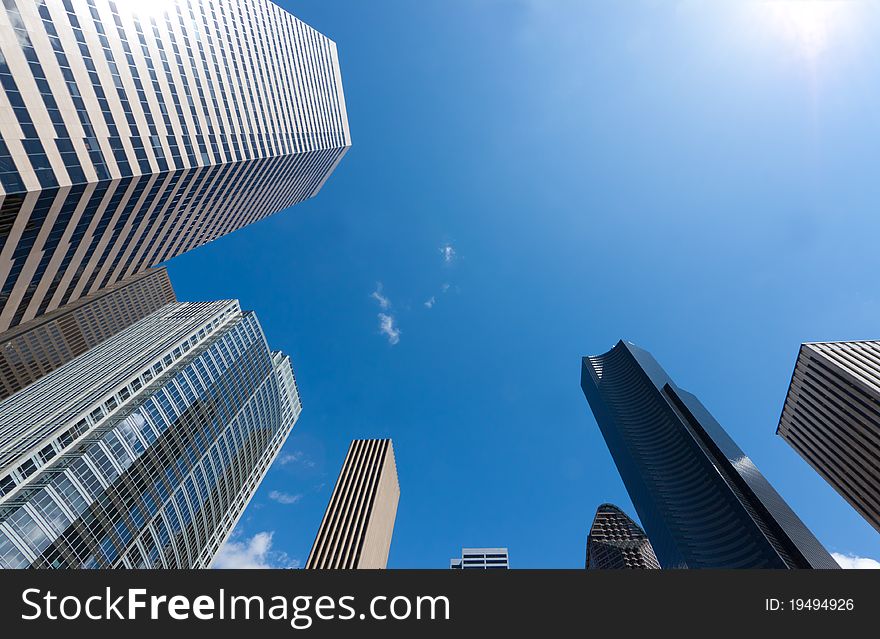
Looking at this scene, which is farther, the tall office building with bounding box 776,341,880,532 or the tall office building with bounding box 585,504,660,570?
the tall office building with bounding box 585,504,660,570

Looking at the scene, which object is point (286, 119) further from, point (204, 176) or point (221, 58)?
point (204, 176)

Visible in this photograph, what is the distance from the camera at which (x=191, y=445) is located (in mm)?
93500

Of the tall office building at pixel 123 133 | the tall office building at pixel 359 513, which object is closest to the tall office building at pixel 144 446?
the tall office building at pixel 123 133

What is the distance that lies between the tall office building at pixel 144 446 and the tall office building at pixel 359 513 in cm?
3161

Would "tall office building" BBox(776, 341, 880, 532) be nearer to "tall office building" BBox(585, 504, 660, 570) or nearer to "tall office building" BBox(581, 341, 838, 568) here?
"tall office building" BBox(581, 341, 838, 568)

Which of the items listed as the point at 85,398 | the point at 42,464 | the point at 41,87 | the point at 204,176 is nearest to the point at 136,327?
the point at 85,398

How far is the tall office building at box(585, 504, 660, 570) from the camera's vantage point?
530 feet

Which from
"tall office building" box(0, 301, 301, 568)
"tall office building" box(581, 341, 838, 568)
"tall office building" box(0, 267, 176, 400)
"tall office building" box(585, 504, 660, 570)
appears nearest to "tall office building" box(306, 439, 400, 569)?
"tall office building" box(0, 301, 301, 568)

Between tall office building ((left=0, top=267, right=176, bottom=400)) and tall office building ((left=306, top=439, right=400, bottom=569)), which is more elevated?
tall office building ((left=0, top=267, right=176, bottom=400))

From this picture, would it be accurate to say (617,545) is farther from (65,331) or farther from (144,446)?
(65,331)

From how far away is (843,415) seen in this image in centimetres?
7138

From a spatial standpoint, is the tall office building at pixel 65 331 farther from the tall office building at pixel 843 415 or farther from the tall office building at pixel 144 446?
the tall office building at pixel 843 415

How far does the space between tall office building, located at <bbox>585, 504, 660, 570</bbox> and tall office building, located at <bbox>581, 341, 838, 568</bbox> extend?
7615mm

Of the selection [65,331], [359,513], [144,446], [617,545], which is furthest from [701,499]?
[65,331]
